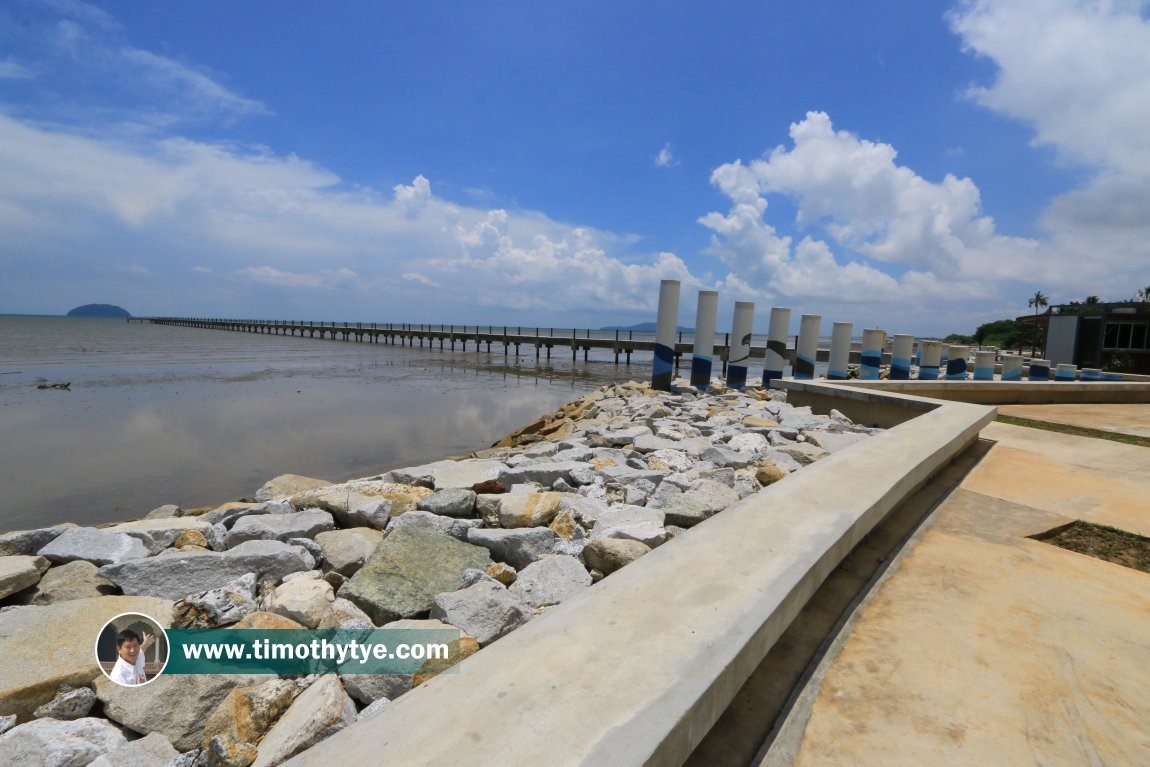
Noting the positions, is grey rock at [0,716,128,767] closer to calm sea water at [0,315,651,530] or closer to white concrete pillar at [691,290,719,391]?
calm sea water at [0,315,651,530]

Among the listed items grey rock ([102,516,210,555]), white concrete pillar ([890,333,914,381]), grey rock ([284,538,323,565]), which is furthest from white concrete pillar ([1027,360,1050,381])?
grey rock ([102,516,210,555])

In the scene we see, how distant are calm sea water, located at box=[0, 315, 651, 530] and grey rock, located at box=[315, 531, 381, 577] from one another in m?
4.80

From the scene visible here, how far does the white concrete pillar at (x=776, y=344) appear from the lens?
1352cm

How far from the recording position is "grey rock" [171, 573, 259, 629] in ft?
7.93

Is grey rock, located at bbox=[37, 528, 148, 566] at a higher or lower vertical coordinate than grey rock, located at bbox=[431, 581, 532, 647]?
lower

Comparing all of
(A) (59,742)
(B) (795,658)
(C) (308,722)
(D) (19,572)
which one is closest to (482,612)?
(C) (308,722)

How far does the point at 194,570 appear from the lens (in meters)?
2.82

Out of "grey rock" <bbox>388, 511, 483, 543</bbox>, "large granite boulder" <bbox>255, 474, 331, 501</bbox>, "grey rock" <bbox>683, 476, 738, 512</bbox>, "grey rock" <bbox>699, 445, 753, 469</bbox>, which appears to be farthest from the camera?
"grey rock" <bbox>699, 445, 753, 469</bbox>

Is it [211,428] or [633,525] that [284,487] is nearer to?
[633,525]

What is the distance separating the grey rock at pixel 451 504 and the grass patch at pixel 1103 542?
3.51 meters

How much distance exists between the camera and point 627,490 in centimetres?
429

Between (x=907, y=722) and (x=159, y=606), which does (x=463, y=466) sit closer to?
(x=159, y=606)

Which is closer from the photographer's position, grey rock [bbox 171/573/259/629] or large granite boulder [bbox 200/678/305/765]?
large granite boulder [bbox 200/678/305/765]

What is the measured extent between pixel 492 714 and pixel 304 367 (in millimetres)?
28371
